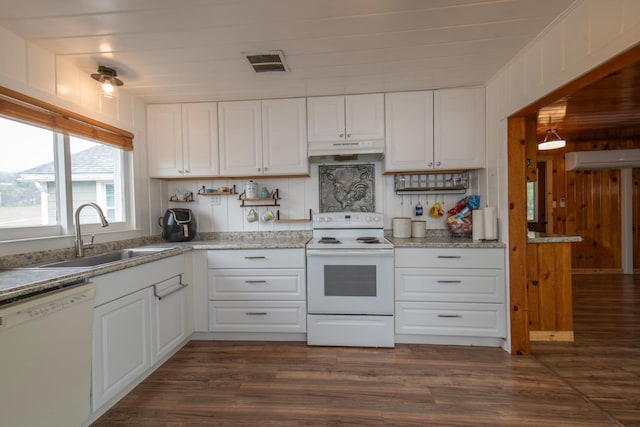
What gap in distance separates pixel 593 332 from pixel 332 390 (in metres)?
2.46

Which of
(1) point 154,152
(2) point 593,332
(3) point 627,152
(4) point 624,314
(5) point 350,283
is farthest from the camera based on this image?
(3) point 627,152

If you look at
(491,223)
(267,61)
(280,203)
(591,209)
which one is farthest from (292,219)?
(591,209)

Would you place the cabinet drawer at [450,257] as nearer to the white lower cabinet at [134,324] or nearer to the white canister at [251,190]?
the white canister at [251,190]

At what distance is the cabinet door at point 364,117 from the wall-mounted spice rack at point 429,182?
511 millimetres

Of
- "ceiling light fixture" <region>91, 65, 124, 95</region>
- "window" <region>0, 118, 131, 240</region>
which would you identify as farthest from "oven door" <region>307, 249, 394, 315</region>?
"ceiling light fixture" <region>91, 65, 124, 95</region>

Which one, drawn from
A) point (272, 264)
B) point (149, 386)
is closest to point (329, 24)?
point (272, 264)

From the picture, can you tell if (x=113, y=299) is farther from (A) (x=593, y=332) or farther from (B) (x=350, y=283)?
(A) (x=593, y=332)

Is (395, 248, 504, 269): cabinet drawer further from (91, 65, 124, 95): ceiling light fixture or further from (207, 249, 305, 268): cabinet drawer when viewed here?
(91, 65, 124, 95): ceiling light fixture

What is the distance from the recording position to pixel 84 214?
2092 mm

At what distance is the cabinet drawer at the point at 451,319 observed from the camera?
220cm

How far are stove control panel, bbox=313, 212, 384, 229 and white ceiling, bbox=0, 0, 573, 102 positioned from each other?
116 centimetres

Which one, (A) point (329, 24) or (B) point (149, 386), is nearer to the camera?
(A) point (329, 24)

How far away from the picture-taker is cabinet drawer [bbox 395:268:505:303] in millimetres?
2197

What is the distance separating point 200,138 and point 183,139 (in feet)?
0.54
